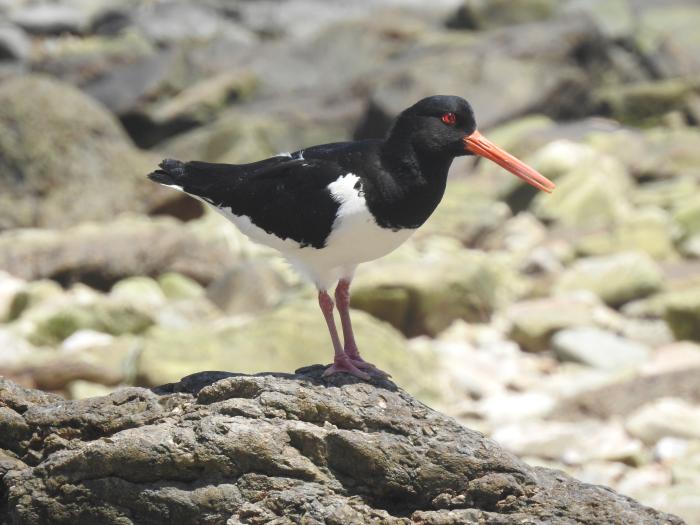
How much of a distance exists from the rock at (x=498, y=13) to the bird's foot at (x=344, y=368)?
26.3 m

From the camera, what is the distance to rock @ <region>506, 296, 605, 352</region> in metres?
13.7

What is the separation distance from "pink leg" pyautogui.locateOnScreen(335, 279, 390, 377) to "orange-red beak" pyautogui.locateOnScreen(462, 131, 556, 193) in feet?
3.25

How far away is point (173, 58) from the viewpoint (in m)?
30.1

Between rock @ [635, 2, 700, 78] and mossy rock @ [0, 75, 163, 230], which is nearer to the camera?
mossy rock @ [0, 75, 163, 230]

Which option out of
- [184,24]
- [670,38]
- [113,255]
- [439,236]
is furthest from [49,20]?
[113,255]

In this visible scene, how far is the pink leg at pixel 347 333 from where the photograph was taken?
6.03 metres

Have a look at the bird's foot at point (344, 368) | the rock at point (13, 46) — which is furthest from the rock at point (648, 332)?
the rock at point (13, 46)

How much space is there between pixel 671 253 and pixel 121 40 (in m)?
21.5

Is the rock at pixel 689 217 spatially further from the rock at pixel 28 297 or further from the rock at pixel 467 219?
the rock at pixel 28 297

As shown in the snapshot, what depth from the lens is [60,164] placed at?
18312 mm

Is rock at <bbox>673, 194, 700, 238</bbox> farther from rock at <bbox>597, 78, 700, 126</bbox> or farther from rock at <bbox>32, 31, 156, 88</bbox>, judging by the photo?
rock at <bbox>32, 31, 156, 88</bbox>

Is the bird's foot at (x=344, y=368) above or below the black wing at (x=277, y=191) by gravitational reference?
below

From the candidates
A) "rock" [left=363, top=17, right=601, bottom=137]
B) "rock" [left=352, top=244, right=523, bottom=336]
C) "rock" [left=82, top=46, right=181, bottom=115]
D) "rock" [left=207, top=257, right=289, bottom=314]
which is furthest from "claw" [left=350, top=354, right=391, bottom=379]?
"rock" [left=82, top=46, right=181, bottom=115]

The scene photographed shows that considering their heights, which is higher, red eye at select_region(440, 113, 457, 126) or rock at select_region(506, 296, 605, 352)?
rock at select_region(506, 296, 605, 352)
